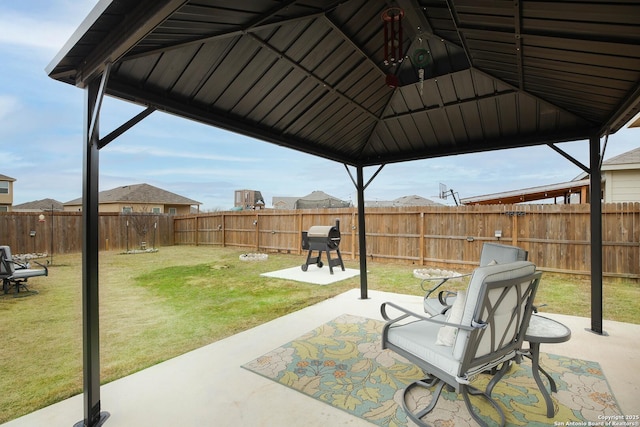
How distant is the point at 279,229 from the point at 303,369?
9.11 metres

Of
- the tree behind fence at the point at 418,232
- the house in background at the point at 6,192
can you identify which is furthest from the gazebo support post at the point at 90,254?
the house in background at the point at 6,192

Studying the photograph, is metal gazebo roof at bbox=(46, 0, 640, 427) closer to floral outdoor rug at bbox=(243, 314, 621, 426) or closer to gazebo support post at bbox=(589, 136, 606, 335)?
gazebo support post at bbox=(589, 136, 606, 335)

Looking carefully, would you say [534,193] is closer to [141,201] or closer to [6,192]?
[141,201]

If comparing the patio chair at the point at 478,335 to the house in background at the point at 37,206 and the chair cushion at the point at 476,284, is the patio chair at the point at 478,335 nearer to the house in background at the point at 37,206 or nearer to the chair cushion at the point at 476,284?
the chair cushion at the point at 476,284

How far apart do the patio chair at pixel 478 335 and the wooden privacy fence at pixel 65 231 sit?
12652 millimetres

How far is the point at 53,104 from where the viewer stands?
18953mm

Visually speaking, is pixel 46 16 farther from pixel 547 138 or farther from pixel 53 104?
pixel 53 104

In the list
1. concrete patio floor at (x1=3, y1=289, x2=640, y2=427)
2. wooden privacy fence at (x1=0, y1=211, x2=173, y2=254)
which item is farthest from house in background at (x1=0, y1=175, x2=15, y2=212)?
concrete patio floor at (x1=3, y1=289, x2=640, y2=427)

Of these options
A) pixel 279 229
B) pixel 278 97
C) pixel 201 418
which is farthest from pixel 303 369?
pixel 279 229

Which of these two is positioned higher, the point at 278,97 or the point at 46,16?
the point at 46,16

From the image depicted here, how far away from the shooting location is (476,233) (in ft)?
24.9

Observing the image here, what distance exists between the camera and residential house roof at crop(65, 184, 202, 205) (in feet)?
68.0

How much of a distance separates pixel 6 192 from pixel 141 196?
21.6 ft

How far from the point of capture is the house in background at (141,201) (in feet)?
66.2
